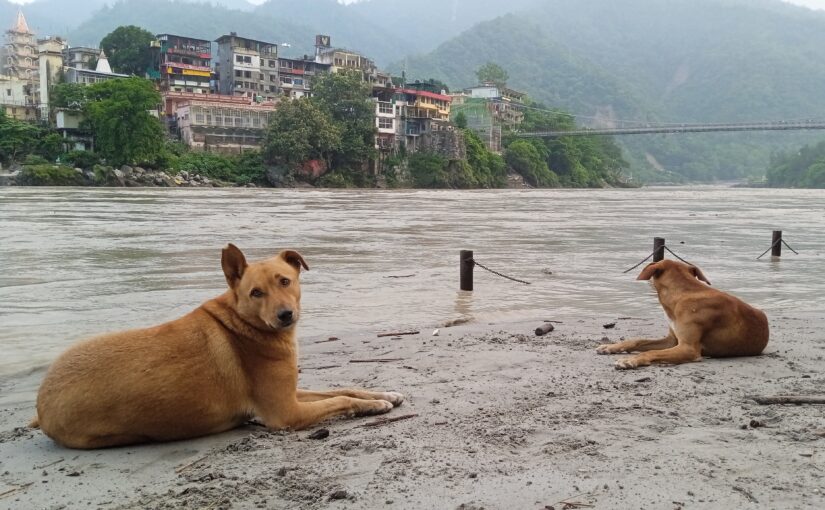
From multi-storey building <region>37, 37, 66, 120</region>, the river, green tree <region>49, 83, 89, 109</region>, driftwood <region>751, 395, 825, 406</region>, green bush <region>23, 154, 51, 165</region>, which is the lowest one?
the river

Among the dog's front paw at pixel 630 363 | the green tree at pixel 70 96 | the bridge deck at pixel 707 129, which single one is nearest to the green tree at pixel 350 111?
the green tree at pixel 70 96

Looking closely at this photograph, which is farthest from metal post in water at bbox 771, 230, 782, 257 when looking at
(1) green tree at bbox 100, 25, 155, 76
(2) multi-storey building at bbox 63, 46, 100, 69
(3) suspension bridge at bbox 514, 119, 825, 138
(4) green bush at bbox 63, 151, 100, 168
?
(3) suspension bridge at bbox 514, 119, 825, 138

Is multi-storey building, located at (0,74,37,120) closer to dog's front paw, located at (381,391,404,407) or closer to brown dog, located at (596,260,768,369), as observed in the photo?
dog's front paw, located at (381,391,404,407)

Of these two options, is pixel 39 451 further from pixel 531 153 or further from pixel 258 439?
pixel 531 153

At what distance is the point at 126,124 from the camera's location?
66.9m

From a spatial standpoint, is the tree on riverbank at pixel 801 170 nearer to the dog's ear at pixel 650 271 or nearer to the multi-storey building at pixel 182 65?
the multi-storey building at pixel 182 65

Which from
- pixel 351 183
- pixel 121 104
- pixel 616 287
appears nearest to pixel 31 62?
pixel 121 104

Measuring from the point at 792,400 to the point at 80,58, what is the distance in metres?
107

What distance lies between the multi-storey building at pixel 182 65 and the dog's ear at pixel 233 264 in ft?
307

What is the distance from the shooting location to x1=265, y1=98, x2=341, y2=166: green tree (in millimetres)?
76312

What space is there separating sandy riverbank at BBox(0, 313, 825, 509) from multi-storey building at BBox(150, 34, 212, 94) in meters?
93.9

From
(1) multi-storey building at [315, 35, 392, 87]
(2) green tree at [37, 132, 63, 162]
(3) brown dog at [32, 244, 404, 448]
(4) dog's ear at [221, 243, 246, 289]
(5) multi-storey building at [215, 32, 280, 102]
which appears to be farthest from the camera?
(1) multi-storey building at [315, 35, 392, 87]

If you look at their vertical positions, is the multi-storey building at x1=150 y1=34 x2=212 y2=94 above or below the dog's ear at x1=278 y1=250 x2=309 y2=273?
above

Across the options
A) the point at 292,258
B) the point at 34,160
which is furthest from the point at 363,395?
the point at 34,160
